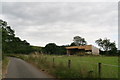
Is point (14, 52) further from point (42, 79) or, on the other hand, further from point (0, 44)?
point (42, 79)

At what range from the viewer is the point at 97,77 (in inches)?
394

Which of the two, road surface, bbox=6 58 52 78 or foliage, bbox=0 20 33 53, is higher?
foliage, bbox=0 20 33 53

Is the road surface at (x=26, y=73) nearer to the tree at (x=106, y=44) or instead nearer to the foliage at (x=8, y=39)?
the foliage at (x=8, y=39)

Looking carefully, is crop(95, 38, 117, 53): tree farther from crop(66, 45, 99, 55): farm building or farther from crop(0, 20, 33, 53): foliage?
crop(0, 20, 33, 53): foliage

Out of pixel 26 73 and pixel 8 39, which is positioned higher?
pixel 8 39

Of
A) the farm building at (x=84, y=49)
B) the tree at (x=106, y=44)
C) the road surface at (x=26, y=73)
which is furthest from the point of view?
the tree at (x=106, y=44)

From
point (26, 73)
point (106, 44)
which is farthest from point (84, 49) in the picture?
point (26, 73)

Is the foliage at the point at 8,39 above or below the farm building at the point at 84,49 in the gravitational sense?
above

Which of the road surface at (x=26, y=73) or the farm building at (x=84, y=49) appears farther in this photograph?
the farm building at (x=84, y=49)

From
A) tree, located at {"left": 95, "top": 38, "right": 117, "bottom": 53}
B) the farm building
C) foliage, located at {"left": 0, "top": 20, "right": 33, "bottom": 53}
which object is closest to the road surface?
foliage, located at {"left": 0, "top": 20, "right": 33, "bottom": 53}

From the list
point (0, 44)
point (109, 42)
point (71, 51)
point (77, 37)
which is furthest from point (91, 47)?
point (0, 44)

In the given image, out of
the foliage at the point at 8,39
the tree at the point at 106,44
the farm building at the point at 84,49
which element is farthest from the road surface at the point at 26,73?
the tree at the point at 106,44

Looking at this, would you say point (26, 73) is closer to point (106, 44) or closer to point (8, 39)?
point (8, 39)

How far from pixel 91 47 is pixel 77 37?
4518 cm
